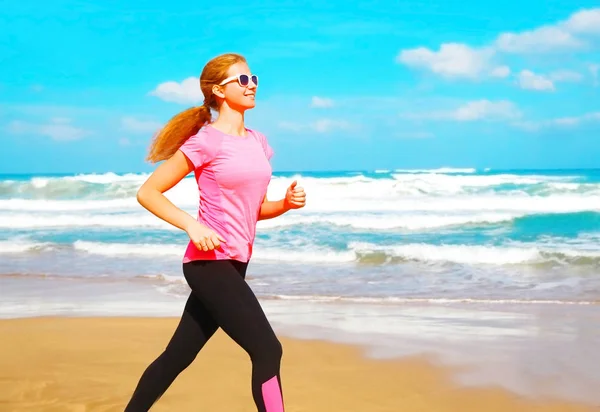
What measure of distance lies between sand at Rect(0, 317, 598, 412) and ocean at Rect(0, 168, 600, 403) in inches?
13.2

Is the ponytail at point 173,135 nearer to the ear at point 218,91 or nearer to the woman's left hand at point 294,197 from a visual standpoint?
the ear at point 218,91

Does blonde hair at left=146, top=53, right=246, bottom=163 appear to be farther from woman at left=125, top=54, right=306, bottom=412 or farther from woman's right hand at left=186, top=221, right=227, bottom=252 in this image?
woman's right hand at left=186, top=221, right=227, bottom=252

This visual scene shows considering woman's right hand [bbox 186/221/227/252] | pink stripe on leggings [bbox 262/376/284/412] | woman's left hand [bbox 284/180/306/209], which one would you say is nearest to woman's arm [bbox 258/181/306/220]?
woman's left hand [bbox 284/180/306/209]

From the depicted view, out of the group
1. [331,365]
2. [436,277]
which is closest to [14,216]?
[436,277]

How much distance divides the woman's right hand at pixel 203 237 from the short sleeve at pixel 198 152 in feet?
0.85

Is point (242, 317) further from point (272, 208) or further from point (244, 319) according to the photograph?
point (272, 208)

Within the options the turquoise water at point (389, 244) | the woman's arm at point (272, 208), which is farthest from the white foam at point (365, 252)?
the woman's arm at point (272, 208)

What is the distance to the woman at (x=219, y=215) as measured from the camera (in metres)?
2.87

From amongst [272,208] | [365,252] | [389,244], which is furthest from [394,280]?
[272,208]

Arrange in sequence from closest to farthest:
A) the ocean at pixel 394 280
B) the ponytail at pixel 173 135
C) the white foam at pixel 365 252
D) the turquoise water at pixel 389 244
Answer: the ponytail at pixel 173 135
the ocean at pixel 394 280
the turquoise water at pixel 389 244
the white foam at pixel 365 252

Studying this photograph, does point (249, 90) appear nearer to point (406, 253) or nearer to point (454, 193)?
point (406, 253)

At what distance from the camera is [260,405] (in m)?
2.92

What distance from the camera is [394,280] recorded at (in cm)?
1018

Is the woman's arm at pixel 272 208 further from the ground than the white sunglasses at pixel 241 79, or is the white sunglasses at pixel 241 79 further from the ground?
the white sunglasses at pixel 241 79
